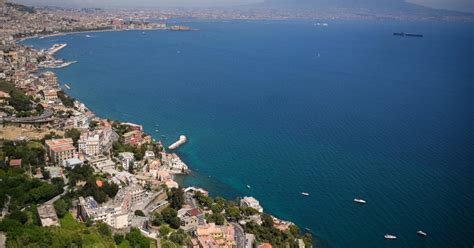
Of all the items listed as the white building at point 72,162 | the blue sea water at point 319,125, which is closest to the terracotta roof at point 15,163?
the white building at point 72,162

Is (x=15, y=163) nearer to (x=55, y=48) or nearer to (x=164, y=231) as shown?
(x=164, y=231)

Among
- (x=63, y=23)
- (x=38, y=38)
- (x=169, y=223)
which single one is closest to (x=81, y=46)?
(x=38, y=38)

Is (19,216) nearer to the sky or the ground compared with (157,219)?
nearer to the sky

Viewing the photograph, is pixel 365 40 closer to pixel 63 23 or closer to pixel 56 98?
pixel 63 23

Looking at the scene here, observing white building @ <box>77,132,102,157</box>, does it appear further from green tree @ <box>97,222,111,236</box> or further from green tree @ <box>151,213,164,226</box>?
green tree @ <box>97,222,111,236</box>

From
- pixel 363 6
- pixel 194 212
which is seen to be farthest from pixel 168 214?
pixel 363 6

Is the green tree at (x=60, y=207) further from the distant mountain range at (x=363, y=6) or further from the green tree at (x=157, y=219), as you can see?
the distant mountain range at (x=363, y=6)

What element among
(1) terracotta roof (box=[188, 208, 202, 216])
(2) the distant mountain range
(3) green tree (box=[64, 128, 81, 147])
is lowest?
(1) terracotta roof (box=[188, 208, 202, 216])

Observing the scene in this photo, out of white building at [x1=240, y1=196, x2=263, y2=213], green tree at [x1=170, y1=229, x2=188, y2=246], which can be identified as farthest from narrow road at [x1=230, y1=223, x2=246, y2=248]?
green tree at [x1=170, y1=229, x2=188, y2=246]
